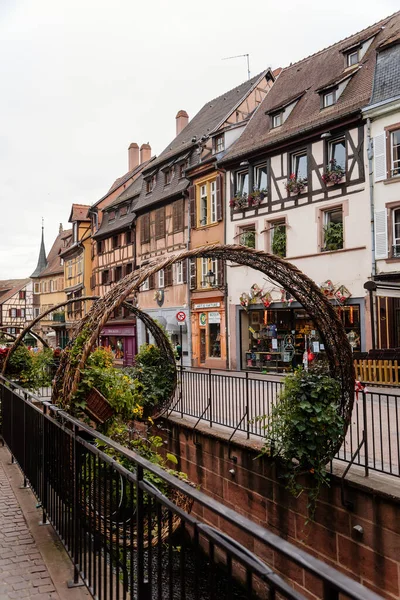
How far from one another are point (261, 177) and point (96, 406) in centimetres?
2044

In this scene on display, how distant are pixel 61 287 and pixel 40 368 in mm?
46569

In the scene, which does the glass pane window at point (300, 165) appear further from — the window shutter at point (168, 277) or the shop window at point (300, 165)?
the window shutter at point (168, 277)

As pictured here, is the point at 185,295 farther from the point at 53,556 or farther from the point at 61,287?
the point at 61,287

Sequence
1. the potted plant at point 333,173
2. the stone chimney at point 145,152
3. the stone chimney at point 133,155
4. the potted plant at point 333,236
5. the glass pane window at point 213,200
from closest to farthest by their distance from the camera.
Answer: the potted plant at point 333,173
the potted plant at point 333,236
the glass pane window at point 213,200
the stone chimney at point 145,152
the stone chimney at point 133,155

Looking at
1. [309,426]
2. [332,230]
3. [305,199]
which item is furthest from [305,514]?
[305,199]

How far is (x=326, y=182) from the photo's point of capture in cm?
2134

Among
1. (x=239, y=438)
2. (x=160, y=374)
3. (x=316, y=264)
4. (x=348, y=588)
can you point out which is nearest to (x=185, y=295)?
(x=316, y=264)

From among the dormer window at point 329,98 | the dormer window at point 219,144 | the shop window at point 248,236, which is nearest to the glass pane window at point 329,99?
the dormer window at point 329,98

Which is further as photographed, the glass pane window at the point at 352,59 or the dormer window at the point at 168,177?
the dormer window at the point at 168,177

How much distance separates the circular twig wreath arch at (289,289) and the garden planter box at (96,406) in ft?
1.22

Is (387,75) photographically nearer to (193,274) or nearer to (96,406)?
(193,274)

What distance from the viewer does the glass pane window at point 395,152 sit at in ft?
63.1

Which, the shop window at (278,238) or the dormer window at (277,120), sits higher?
the dormer window at (277,120)

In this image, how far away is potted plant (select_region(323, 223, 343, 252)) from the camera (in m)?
21.0
